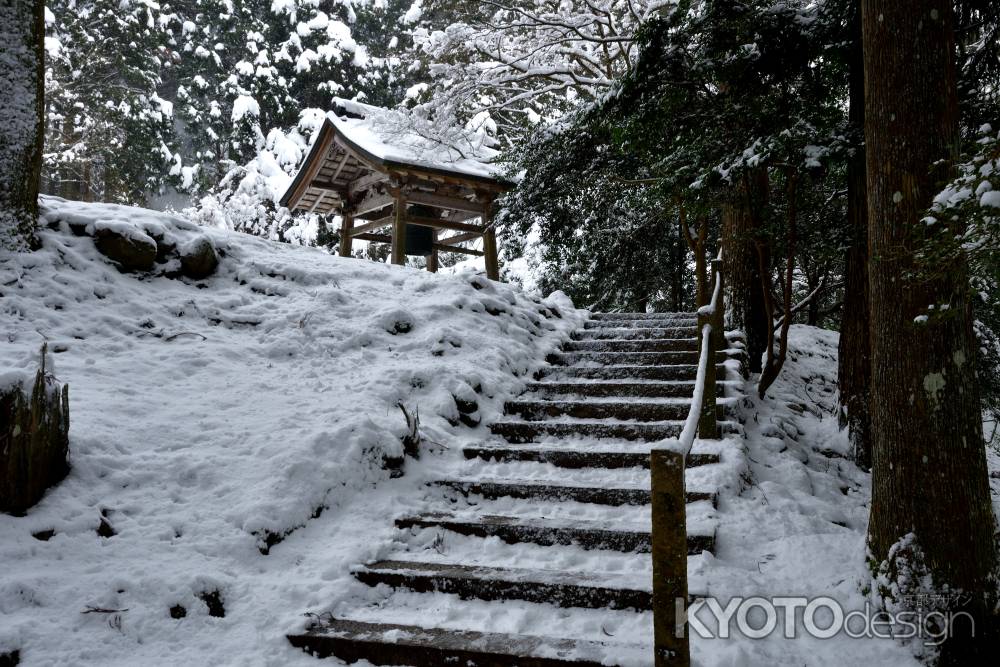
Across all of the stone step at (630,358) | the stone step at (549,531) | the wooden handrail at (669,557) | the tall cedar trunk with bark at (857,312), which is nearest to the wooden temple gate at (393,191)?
the stone step at (630,358)

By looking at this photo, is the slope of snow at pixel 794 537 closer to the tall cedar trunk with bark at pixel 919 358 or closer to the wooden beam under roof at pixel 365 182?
the tall cedar trunk with bark at pixel 919 358

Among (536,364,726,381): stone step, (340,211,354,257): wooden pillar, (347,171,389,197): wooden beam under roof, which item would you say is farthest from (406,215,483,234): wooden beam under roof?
(536,364,726,381): stone step

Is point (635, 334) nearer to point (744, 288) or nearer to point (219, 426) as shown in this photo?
point (744, 288)

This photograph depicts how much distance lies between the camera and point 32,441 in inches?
127

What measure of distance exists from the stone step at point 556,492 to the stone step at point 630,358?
2395mm

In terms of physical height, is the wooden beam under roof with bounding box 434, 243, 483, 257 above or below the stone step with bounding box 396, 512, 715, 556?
above

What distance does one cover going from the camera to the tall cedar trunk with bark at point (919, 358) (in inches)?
112

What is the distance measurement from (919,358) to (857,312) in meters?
2.59

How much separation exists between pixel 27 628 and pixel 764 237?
681 centimetres

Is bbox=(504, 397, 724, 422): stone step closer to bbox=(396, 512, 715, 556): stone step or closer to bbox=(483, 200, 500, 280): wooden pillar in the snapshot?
bbox=(396, 512, 715, 556): stone step

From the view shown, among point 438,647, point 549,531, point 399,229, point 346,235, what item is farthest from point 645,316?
point 346,235

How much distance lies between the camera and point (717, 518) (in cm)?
372

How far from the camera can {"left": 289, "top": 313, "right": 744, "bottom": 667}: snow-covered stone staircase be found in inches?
114

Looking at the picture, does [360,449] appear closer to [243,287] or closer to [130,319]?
[130,319]
